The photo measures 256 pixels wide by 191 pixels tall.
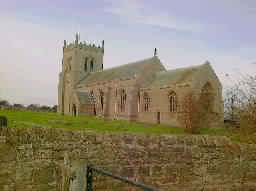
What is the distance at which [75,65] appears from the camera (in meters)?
52.5

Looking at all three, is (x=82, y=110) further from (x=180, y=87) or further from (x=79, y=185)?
(x=79, y=185)

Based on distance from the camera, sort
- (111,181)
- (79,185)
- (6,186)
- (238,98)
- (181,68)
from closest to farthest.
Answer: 1. (79,185)
2. (6,186)
3. (111,181)
4. (238,98)
5. (181,68)

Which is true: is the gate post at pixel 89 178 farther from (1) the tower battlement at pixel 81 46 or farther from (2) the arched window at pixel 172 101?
(1) the tower battlement at pixel 81 46

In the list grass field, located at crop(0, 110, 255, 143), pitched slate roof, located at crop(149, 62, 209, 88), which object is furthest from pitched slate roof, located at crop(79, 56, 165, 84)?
grass field, located at crop(0, 110, 255, 143)

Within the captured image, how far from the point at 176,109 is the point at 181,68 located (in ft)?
21.1

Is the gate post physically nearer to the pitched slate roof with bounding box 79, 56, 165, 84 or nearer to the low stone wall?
the low stone wall

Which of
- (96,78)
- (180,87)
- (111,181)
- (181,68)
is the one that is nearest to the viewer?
(111,181)

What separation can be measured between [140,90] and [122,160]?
28880 millimetres

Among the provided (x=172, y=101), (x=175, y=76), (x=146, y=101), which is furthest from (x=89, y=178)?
(x=146, y=101)

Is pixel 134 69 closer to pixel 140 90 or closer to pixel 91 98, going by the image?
pixel 140 90

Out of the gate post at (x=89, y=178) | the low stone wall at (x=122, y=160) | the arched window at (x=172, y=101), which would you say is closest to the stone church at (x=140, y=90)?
the arched window at (x=172, y=101)

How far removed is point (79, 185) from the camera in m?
4.82

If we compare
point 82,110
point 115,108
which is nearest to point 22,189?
point 115,108

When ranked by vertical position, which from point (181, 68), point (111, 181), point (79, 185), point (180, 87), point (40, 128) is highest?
point (181, 68)
